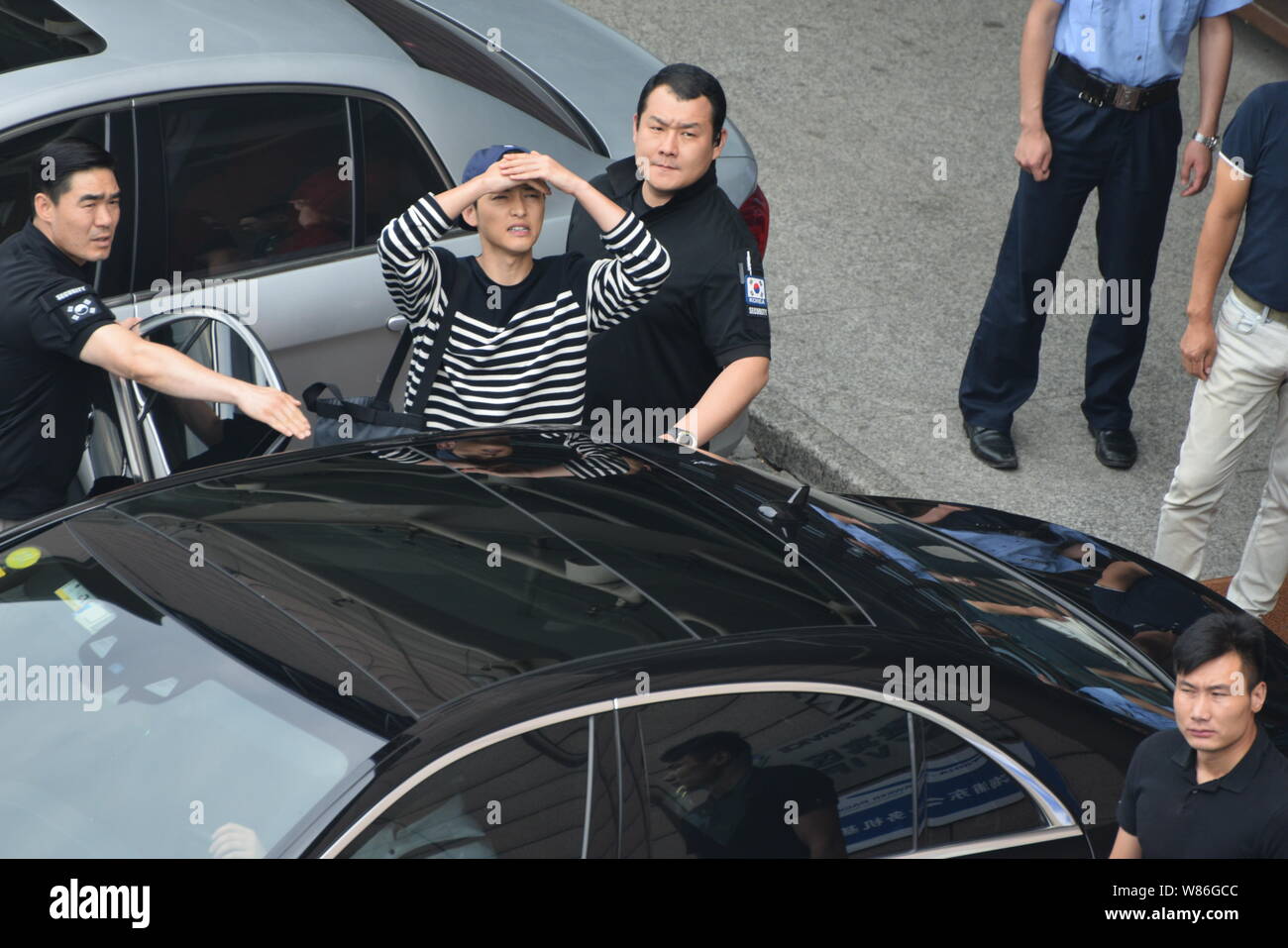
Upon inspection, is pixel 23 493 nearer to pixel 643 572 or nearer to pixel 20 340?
pixel 20 340

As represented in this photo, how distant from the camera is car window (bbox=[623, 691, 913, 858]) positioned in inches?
96.0

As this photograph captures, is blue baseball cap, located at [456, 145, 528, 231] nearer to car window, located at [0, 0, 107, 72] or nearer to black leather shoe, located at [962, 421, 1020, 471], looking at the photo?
car window, located at [0, 0, 107, 72]

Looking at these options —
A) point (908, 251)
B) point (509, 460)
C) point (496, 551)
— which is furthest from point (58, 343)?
point (908, 251)

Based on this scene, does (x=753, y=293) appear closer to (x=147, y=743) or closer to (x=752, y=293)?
(x=752, y=293)

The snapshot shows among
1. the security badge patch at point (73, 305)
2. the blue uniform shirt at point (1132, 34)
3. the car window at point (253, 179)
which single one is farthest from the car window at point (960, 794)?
the blue uniform shirt at point (1132, 34)

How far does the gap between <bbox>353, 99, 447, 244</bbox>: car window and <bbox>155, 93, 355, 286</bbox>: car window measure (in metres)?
0.06

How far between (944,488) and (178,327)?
294 cm

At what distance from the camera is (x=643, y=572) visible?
8.86 ft

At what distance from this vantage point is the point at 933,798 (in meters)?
2.69

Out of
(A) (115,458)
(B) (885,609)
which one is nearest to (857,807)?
(B) (885,609)

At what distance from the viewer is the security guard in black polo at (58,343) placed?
3533 mm

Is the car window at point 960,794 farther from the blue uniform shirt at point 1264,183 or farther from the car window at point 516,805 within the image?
the blue uniform shirt at point 1264,183

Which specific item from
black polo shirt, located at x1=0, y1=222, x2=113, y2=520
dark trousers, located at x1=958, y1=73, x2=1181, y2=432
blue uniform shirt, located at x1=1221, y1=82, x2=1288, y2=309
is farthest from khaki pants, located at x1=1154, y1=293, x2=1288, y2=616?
black polo shirt, located at x1=0, y1=222, x2=113, y2=520
